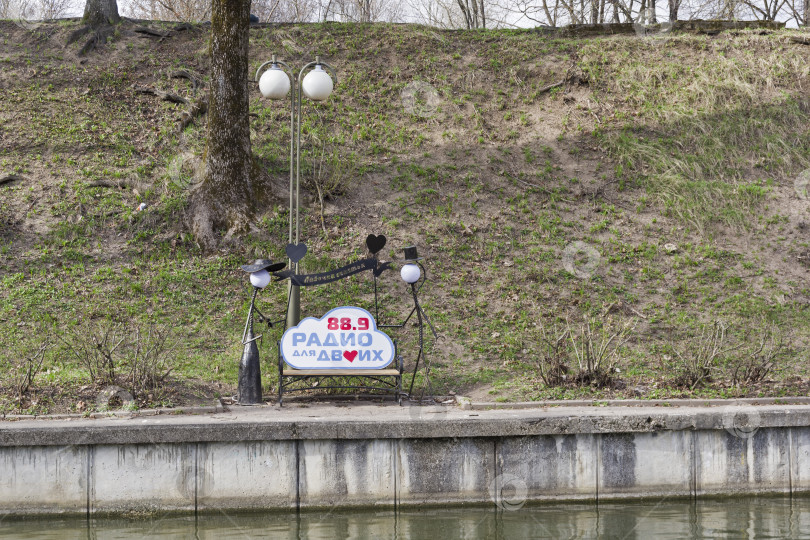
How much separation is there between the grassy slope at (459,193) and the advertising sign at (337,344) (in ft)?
4.23

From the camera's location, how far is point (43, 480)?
576 centimetres

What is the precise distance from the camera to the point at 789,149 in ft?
45.1

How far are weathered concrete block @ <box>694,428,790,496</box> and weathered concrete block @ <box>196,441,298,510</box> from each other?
351 cm

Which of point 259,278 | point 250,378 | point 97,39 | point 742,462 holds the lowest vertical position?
point 742,462

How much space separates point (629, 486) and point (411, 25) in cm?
1379

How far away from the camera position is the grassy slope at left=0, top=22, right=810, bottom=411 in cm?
960

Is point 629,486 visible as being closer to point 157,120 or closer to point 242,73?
point 242,73

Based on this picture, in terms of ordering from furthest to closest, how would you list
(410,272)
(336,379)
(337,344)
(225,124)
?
(225,124), (336,379), (410,272), (337,344)

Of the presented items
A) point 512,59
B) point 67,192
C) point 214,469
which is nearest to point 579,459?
point 214,469

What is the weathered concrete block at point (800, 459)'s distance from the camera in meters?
6.32

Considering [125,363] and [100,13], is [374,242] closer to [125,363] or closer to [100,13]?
[125,363]

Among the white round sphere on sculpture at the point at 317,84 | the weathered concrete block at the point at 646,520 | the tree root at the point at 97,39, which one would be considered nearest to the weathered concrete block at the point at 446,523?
the weathered concrete block at the point at 646,520

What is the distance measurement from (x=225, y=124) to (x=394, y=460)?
7.22 meters

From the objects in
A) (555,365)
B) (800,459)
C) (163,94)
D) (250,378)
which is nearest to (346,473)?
(250,378)
